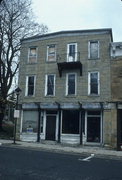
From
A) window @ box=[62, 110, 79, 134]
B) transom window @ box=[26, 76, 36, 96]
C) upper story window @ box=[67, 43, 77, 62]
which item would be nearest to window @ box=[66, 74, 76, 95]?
upper story window @ box=[67, 43, 77, 62]

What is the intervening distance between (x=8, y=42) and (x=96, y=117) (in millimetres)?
13608

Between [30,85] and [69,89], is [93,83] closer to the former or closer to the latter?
[69,89]

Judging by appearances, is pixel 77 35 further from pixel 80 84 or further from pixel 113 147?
pixel 113 147

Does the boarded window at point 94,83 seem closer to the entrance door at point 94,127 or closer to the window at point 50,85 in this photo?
the entrance door at point 94,127

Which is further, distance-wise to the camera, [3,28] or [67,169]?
[3,28]

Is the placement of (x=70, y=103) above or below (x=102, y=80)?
below

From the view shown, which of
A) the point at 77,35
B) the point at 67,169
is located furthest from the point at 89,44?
the point at 67,169

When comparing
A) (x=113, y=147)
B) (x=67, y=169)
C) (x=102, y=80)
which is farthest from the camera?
(x=102, y=80)

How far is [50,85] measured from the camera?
2297 cm

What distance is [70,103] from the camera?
21656 millimetres

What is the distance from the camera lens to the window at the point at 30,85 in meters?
23.6

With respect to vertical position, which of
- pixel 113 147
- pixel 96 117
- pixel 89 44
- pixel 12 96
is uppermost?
pixel 89 44

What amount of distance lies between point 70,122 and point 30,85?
5.37 metres

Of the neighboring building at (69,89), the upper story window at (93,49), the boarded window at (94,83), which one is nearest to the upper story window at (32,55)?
the neighboring building at (69,89)
